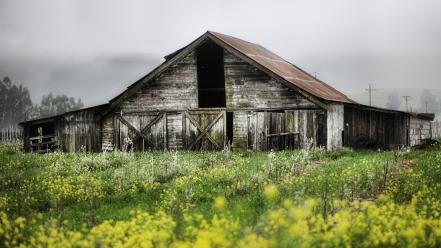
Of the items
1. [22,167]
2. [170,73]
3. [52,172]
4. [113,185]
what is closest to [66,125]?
[170,73]

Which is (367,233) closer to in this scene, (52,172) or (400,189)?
(400,189)

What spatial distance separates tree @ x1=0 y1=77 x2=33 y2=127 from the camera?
128 metres

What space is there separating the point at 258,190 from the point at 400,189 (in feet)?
10.9

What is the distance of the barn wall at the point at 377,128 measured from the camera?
1148 inches

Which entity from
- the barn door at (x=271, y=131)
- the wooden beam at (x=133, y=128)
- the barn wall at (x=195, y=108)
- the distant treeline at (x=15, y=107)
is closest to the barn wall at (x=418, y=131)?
the barn wall at (x=195, y=108)

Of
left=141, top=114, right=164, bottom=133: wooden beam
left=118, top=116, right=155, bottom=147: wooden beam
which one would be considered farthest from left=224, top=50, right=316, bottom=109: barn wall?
left=118, top=116, right=155, bottom=147: wooden beam

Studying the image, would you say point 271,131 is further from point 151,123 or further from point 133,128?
point 133,128

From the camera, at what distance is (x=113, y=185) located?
553 inches

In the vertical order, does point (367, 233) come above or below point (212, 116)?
below

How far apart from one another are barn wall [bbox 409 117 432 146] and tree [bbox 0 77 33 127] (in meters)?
111

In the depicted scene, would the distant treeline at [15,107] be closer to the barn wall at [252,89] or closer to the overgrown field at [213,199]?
the barn wall at [252,89]

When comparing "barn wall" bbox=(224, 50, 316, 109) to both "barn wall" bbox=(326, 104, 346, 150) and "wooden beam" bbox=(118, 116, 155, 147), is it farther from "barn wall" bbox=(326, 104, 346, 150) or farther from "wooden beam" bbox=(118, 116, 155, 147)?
"wooden beam" bbox=(118, 116, 155, 147)

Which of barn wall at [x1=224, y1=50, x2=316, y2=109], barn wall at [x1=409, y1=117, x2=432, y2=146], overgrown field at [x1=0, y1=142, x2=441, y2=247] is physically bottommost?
overgrown field at [x1=0, y1=142, x2=441, y2=247]

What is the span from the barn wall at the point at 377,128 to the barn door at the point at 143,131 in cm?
1042
